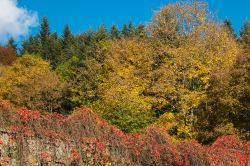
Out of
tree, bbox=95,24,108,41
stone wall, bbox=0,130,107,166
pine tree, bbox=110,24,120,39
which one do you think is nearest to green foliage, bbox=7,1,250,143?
tree, bbox=95,24,108,41

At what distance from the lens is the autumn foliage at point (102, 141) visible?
1139cm

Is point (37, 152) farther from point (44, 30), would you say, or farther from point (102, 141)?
point (44, 30)

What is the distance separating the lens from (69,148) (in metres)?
11.9

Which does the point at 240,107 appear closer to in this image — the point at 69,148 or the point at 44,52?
the point at 69,148

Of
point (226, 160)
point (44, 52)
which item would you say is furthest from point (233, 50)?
point (44, 52)

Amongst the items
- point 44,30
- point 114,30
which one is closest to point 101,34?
point 114,30

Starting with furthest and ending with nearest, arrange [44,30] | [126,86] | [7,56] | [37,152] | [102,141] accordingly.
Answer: [44,30], [7,56], [126,86], [102,141], [37,152]

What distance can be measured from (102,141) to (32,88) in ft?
88.2

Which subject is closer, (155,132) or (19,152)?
(19,152)

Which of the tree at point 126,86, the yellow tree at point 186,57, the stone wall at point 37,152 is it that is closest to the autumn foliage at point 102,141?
the stone wall at point 37,152

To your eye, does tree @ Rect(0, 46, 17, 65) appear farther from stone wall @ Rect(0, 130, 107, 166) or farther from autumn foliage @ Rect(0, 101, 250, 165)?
stone wall @ Rect(0, 130, 107, 166)

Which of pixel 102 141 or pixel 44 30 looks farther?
pixel 44 30

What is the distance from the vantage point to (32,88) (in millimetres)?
38500

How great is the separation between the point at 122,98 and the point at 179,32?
790 centimetres
